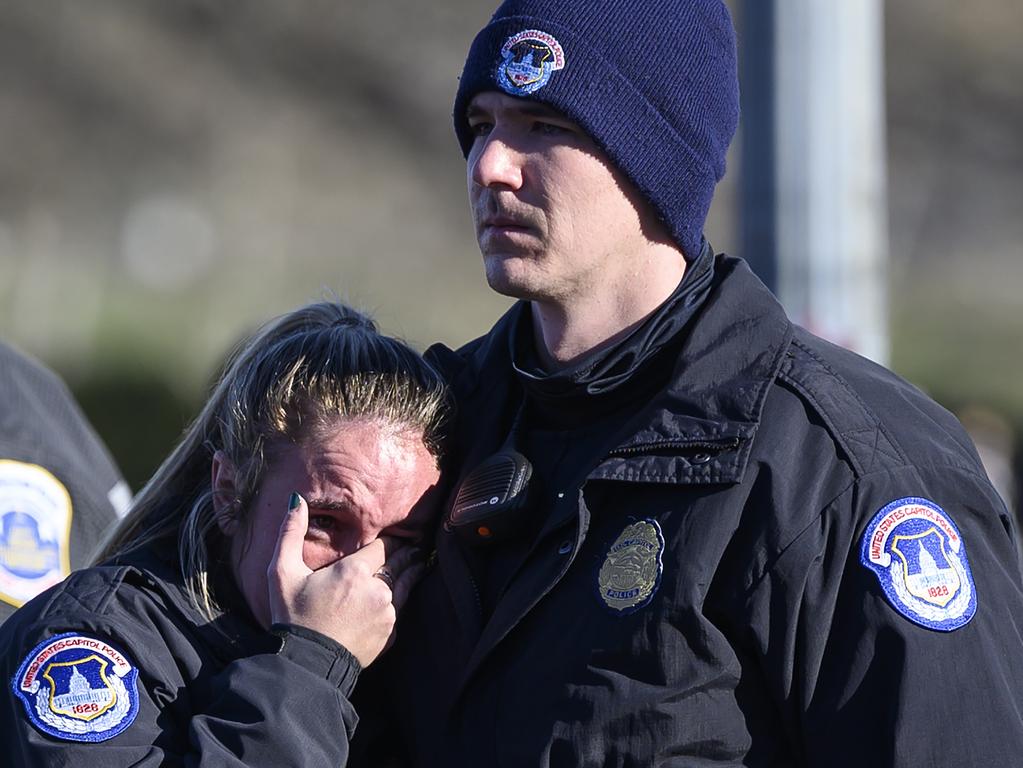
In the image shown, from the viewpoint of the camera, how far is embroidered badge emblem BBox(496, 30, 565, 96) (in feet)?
8.08

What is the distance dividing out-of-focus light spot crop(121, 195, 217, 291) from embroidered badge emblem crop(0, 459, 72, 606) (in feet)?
40.3

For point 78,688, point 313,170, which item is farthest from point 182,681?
point 313,170

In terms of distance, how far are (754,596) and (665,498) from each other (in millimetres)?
217

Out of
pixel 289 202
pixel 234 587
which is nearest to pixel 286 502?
pixel 234 587

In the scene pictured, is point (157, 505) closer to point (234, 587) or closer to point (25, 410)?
point (234, 587)

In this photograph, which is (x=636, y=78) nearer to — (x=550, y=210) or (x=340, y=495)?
(x=550, y=210)

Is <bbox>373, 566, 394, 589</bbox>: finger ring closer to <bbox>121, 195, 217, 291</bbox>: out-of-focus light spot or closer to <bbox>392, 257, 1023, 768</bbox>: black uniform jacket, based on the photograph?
<bbox>392, 257, 1023, 768</bbox>: black uniform jacket

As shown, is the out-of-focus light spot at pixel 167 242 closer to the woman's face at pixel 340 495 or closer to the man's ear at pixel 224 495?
the man's ear at pixel 224 495

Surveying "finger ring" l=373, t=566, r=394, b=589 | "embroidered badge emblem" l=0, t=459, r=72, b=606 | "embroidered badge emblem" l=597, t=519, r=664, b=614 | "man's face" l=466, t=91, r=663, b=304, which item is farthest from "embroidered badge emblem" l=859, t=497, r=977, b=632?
"embroidered badge emblem" l=0, t=459, r=72, b=606

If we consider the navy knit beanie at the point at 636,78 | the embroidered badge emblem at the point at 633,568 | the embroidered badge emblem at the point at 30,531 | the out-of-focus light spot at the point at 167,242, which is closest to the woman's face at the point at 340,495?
the embroidered badge emblem at the point at 633,568

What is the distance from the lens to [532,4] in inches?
101

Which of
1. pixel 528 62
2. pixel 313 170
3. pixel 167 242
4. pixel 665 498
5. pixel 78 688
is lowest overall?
pixel 78 688

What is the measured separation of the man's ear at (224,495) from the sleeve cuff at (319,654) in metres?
0.29

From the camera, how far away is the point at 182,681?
2426 mm
